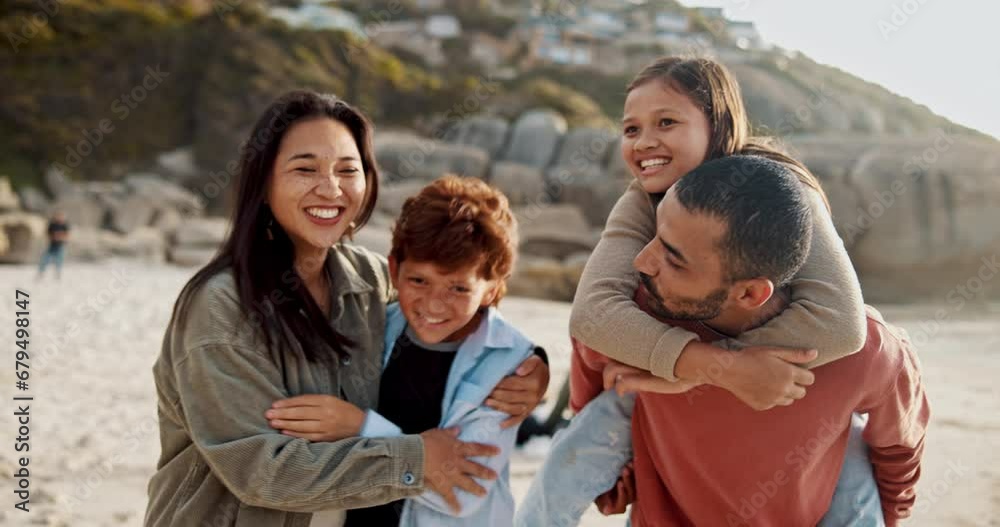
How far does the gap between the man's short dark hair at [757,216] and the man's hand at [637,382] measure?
0.27 metres

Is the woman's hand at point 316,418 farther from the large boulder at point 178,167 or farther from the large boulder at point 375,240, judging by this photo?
the large boulder at point 178,167

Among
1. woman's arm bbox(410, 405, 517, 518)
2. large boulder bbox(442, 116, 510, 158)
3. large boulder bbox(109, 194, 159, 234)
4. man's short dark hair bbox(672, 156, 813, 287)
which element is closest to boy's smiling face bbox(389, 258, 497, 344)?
woman's arm bbox(410, 405, 517, 518)

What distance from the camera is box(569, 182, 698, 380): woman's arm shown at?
1822 mm

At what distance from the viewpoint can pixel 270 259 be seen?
7.46ft

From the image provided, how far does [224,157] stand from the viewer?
86.1ft

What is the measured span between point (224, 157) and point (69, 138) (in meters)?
4.97

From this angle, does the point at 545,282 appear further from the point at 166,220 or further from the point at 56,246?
the point at 166,220

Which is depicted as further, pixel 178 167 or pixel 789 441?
pixel 178 167

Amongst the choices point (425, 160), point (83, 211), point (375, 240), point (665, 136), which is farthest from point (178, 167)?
point (665, 136)

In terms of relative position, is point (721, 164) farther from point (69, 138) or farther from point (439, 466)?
point (69, 138)

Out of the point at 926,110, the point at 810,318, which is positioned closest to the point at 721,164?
the point at 810,318

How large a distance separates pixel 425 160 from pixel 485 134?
3780 mm

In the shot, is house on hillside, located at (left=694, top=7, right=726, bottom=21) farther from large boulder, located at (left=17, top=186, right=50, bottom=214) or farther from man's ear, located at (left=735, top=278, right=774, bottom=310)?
man's ear, located at (left=735, top=278, right=774, bottom=310)

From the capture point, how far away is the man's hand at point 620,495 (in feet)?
7.33
